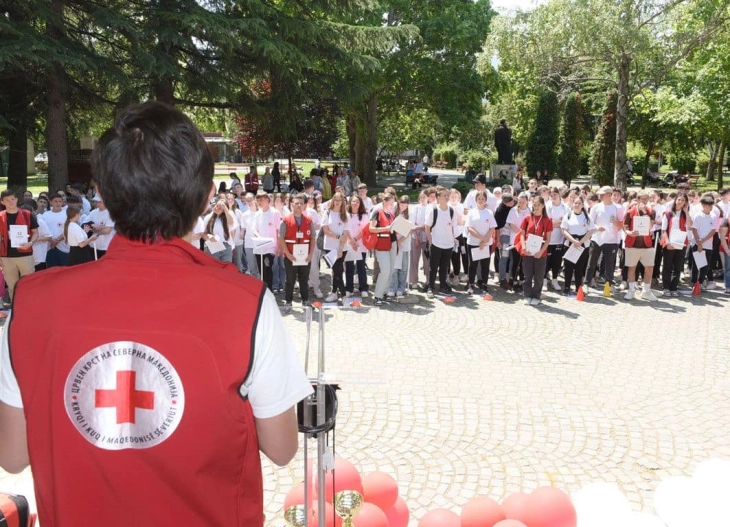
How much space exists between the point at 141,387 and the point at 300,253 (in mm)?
8944

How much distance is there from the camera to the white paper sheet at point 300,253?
406 inches

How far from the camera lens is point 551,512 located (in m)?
3.64

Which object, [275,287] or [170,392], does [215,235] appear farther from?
[170,392]

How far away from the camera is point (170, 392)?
1.43 meters

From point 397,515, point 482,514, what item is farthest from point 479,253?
point 482,514

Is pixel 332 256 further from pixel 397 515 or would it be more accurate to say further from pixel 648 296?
pixel 397 515

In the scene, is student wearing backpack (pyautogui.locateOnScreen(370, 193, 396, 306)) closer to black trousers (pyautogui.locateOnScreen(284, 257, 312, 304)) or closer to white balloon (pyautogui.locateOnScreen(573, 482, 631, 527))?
black trousers (pyautogui.locateOnScreen(284, 257, 312, 304))

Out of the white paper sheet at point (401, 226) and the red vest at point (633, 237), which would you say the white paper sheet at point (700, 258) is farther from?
the white paper sheet at point (401, 226)

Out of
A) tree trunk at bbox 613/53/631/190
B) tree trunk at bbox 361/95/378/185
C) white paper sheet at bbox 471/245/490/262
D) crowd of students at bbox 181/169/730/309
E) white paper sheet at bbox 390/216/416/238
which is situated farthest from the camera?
tree trunk at bbox 361/95/378/185

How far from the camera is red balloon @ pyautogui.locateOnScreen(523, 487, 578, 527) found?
3639mm

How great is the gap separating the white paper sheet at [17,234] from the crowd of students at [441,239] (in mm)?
600

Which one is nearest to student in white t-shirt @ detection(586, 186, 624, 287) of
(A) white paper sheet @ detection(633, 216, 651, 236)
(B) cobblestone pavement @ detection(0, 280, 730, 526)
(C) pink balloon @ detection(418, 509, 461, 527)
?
(A) white paper sheet @ detection(633, 216, 651, 236)

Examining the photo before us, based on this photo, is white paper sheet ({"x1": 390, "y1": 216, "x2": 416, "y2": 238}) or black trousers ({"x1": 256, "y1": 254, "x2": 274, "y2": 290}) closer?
white paper sheet ({"x1": 390, "y1": 216, "x2": 416, "y2": 238})

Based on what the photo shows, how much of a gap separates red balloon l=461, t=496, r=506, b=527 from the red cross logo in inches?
113
